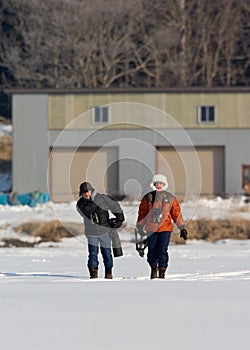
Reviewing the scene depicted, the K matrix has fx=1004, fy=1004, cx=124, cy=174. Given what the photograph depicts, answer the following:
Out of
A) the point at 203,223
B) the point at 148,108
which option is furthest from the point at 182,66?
the point at 203,223

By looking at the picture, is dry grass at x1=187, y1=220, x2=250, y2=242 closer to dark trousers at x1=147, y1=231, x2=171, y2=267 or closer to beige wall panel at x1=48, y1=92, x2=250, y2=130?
dark trousers at x1=147, y1=231, x2=171, y2=267

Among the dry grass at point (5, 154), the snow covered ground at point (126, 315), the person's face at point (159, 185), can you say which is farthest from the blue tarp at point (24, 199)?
the snow covered ground at point (126, 315)

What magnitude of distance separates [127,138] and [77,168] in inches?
106

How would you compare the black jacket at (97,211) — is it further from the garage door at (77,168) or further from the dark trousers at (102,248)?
the garage door at (77,168)

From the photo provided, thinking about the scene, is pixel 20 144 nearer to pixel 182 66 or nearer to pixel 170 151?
pixel 170 151

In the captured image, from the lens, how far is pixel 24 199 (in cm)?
4044

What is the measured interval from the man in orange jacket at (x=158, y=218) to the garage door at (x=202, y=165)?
3020 centimetres

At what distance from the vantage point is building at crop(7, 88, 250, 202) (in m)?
44.2

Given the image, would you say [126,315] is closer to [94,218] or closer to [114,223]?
[114,223]

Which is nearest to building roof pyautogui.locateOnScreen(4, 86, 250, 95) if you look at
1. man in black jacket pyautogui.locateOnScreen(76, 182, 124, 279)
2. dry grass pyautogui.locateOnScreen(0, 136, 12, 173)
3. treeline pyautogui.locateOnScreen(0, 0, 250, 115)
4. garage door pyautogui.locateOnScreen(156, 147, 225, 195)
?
garage door pyautogui.locateOnScreen(156, 147, 225, 195)

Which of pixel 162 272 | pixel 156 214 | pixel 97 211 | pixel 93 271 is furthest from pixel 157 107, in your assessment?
pixel 156 214

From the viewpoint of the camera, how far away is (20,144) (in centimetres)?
4525

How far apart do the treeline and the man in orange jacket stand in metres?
45.9

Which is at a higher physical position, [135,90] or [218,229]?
[135,90]
